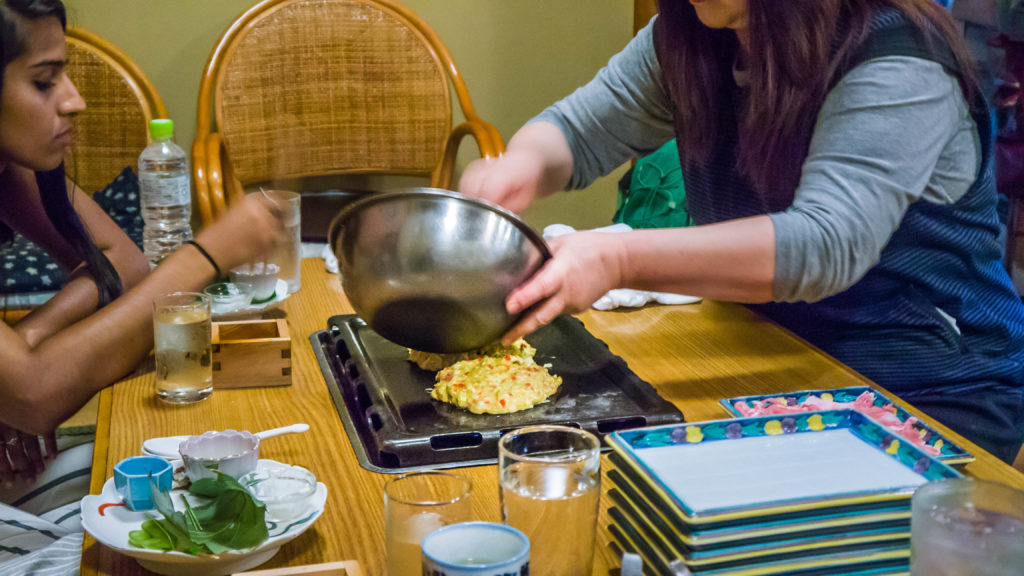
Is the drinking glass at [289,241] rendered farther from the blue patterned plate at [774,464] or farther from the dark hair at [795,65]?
the blue patterned plate at [774,464]

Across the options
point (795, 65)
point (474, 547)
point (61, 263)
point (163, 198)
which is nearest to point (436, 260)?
point (474, 547)

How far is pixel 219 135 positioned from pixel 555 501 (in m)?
2.01

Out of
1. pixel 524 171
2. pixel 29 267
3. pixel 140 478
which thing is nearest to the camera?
pixel 140 478

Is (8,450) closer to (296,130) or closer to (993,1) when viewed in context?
(296,130)

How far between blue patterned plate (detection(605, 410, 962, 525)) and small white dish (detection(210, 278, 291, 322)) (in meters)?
0.80

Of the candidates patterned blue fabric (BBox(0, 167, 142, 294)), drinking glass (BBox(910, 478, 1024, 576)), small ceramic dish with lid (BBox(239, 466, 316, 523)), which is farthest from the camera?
patterned blue fabric (BBox(0, 167, 142, 294))

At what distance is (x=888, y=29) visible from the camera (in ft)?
3.98

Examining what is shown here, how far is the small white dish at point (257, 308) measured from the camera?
142 cm

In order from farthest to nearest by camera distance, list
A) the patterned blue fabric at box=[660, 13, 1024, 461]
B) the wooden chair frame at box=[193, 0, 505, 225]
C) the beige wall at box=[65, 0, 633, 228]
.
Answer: the beige wall at box=[65, 0, 633, 228], the wooden chair frame at box=[193, 0, 505, 225], the patterned blue fabric at box=[660, 13, 1024, 461]

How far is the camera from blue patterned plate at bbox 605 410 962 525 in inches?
27.0

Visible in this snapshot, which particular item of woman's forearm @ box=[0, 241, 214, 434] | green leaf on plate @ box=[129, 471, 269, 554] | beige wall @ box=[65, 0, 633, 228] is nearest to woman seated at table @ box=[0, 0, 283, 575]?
woman's forearm @ box=[0, 241, 214, 434]

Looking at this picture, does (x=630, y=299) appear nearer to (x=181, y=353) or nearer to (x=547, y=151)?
(x=547, y=151)

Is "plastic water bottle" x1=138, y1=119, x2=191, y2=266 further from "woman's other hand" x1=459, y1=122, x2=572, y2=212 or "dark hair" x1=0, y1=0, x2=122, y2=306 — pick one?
"woman's other hand" x1=459, y1=122, x2=572, y2=212

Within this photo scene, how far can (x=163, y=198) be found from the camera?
2.27 meters
